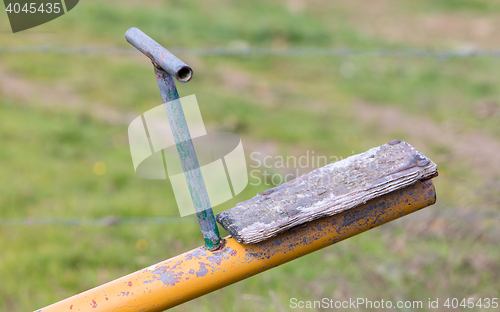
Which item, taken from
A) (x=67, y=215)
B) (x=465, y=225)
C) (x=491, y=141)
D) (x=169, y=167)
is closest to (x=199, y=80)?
(x=169, y=167)

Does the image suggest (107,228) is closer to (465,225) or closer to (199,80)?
(465,225)

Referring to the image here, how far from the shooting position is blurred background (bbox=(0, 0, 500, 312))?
236 centimetres

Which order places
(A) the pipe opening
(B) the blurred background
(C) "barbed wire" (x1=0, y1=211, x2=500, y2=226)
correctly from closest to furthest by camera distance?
(A) the pipe opening, (B) the blurred background, (C) "barbed wire" (x1=0, y1=211, x2=500, y2=226)

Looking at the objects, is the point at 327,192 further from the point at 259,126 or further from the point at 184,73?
the point at 259,126

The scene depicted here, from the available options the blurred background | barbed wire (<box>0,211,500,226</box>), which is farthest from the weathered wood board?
barbed wire (<box>0,211,500,226</box>)

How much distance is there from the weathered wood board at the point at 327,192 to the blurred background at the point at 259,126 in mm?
751

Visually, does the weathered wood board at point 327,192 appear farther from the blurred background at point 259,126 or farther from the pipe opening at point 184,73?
the blurred background at point 259,126

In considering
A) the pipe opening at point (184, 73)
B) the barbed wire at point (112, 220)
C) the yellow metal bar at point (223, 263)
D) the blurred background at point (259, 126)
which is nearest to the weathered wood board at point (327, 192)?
the yellow metal bar at point (223, 263)

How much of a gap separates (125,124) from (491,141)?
3286mm

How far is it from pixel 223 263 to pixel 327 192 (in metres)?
0.25

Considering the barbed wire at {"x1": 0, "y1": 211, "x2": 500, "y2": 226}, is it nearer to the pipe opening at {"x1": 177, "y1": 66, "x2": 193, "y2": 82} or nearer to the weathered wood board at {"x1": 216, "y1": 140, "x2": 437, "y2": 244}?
the weathered wood board at {"x1": 216, "y1": 140, "x2": 437, "y2": 244}

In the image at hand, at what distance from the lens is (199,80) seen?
5.18 metres

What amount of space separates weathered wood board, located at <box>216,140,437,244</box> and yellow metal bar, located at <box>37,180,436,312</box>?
0.11 feet

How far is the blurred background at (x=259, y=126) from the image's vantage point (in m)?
2.36
